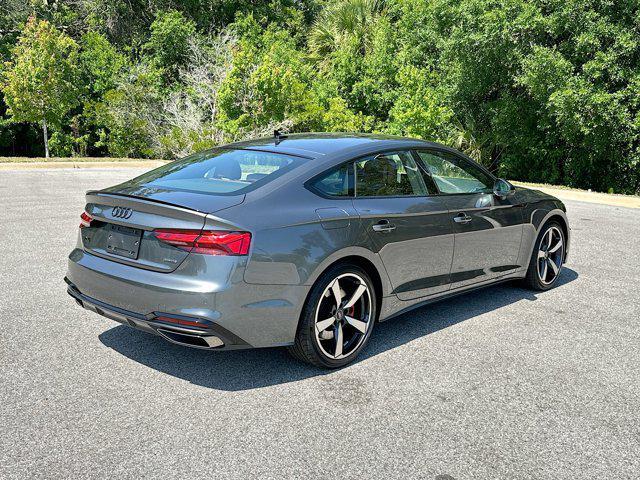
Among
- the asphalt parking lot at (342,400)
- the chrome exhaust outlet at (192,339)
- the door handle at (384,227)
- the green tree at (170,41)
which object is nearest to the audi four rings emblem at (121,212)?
the chrome exhaust outlet at (192,339)

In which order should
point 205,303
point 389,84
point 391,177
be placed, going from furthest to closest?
point 389,84
point 391,177
point 205,303

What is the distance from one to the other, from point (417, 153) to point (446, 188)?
0.40 meters

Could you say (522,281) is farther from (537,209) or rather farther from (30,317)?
(30,317)

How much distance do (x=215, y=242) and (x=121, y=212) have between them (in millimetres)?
780

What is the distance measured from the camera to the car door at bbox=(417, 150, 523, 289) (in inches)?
208

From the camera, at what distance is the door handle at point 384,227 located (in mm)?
4527

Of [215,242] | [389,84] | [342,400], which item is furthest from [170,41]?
[342,400]

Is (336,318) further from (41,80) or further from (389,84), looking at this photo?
(41,80)

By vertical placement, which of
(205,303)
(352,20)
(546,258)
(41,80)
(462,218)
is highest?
(352,20)

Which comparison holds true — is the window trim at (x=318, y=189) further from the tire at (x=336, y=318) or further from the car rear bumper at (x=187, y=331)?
the car rear bumper at (x=187, y=331)

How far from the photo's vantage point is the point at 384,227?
4586 mm

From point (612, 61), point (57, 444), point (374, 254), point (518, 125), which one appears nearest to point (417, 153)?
point (374, 254)

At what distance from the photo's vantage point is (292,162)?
4.50 m

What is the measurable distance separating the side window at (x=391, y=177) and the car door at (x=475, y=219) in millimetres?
162
